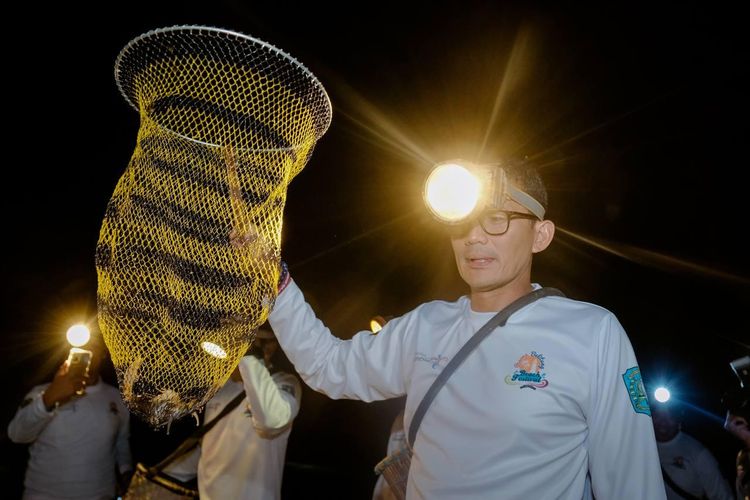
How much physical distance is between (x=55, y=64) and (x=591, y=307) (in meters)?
5.39

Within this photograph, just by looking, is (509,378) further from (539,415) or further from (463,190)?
(463,190)

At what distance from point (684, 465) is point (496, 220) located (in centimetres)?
464

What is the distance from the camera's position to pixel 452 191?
1.73 metres

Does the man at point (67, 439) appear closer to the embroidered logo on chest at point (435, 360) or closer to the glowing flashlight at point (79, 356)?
the glowing flashlight at point (79, 356)

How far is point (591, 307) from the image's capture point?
5.65ft

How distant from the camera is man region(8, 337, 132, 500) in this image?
4164mm

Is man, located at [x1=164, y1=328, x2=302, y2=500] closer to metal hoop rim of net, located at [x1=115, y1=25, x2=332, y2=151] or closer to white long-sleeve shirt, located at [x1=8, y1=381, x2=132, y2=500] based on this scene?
white long-sleeve shirt, located at [x1=8, y1=381, x2=132, y2=500]

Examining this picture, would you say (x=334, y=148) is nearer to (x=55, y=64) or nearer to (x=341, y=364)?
(x=55, y=64)

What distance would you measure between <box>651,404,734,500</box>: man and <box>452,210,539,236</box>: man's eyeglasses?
4434 mm

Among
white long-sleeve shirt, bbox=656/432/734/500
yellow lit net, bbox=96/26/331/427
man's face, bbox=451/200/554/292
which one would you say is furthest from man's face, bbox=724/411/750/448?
yellow lit net, bbox=96/26/331/427

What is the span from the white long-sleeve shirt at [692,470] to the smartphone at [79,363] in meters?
5.95

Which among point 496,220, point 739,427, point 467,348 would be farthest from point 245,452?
point 739,427

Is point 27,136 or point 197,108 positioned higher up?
point 27,136

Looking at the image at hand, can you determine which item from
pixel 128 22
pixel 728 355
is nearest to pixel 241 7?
pixel 128 22
